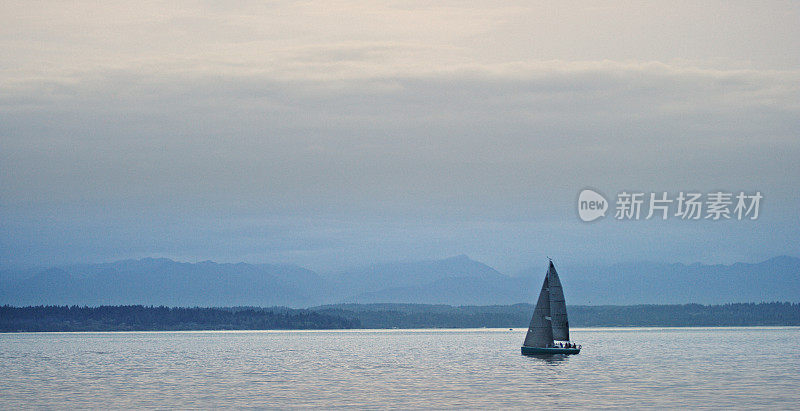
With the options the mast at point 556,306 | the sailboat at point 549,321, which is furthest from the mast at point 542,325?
the mast at point 556,306

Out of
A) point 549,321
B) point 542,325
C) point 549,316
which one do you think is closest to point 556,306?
point 549,316

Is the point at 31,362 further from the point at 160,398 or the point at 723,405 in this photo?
the point at 723,405

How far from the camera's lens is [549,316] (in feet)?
362

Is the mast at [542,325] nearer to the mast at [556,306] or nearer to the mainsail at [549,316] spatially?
the mainsail at [549,316]

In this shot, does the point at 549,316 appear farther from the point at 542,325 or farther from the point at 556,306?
the point at 556,306

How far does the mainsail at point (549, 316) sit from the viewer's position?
4252 inches

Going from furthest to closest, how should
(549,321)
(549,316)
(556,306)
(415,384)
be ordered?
(549,321), (549,316), (556,306), (415,384)

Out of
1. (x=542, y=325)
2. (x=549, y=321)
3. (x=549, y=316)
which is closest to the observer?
(x=549, y=316)

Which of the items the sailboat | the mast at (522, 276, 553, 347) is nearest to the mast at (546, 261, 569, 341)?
the sailboat

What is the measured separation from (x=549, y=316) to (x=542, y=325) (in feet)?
5.59

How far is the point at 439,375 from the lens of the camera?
309 ft

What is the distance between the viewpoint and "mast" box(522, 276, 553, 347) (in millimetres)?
108375

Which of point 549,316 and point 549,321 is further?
point 549,321

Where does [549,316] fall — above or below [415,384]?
above
